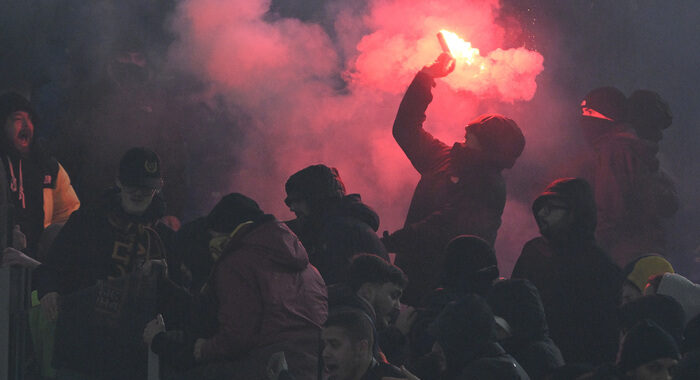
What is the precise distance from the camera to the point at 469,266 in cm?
460

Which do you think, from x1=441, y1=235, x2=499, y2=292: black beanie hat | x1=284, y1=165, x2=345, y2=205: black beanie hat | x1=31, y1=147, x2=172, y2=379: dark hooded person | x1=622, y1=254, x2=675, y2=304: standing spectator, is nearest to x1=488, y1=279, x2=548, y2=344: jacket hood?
x1=441, y1=235, x2=499, y2=292: black beanie hat

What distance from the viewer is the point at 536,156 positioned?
995 cm

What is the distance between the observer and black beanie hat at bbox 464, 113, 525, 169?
19.0 feet

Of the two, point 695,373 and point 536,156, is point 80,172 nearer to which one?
point 536,156

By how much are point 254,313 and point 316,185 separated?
1668 mm

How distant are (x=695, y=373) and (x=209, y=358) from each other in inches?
82.0

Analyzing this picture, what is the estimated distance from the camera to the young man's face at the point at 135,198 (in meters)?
5.04

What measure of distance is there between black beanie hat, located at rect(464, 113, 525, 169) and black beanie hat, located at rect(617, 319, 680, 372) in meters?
2.29

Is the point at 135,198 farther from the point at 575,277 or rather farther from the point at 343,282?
the point at 575,277

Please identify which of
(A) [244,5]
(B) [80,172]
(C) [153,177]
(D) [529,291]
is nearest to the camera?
(D) [529,291]

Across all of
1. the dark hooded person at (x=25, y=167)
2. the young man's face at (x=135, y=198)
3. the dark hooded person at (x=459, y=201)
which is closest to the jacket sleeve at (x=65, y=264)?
the young man's face at (x=135, y=198)

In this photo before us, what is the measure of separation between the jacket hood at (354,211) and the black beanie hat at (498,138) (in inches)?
40.4

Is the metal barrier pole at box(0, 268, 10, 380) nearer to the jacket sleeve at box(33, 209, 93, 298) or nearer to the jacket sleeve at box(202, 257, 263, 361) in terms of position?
the jacket sleeve at box(33, 209, 93, 298)

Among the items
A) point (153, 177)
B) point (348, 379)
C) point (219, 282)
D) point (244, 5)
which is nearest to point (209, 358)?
point (219, 282)
